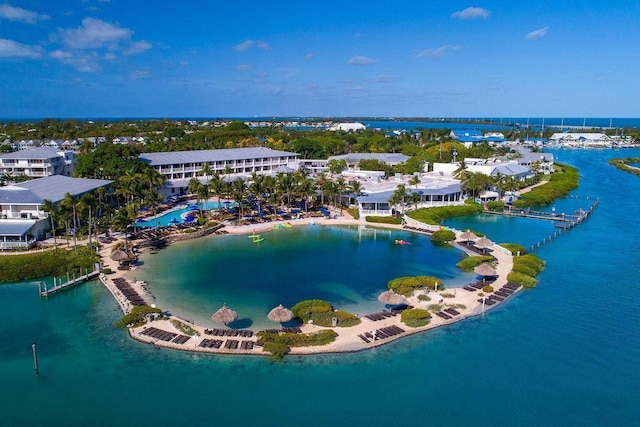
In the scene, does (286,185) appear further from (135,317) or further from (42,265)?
(135,317)

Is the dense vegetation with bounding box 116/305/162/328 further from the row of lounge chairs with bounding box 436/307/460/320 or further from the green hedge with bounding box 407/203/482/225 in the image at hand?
the green hedge with bounding box 407/203/482/225

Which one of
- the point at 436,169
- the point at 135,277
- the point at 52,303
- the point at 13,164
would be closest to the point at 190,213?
the point at 135,277

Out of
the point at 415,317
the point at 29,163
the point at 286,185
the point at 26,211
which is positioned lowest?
the point at 415,317

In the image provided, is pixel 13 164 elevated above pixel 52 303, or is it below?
above

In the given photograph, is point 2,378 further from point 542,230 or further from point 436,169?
point 436,169

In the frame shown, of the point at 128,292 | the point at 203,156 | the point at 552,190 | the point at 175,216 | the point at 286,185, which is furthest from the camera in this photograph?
the point at 203,156

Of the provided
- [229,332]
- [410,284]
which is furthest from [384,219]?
[229,332]

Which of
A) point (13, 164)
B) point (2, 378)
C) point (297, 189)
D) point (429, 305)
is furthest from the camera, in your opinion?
point (13, 164)
